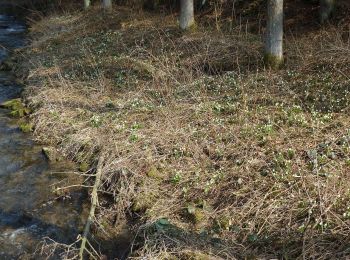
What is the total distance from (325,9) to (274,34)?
11.3 feet

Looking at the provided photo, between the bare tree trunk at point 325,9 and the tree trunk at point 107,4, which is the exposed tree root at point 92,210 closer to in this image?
the bare tree trunk at point 325,9

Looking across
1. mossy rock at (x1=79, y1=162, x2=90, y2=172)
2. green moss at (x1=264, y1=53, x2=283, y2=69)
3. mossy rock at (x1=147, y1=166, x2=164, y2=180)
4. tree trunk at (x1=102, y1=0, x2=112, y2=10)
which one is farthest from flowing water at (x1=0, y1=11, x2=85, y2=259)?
tree trunk at (x1=102, y1=0, x2=112, y2=10)

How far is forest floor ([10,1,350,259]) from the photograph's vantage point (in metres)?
6.02

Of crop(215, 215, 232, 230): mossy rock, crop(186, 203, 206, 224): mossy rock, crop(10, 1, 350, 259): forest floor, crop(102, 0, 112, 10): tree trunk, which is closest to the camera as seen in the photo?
crop(10, 1, 350, 259): forest floor

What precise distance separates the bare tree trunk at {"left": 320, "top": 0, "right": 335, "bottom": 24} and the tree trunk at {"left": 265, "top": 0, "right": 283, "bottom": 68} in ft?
10.0

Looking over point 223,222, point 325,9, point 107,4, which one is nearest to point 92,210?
point 223,222

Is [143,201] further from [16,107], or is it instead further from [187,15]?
[187,15]

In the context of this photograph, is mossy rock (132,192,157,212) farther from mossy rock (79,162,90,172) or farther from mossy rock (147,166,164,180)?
mossy rock (79,162,90,172)

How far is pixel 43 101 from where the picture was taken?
38.0ft

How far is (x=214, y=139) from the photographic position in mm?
8234

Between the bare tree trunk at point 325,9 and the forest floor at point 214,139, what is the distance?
13.2 inches

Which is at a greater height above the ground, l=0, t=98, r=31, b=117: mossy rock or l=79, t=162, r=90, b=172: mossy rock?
l=0, t=98, r=31, b=117: mossy rock

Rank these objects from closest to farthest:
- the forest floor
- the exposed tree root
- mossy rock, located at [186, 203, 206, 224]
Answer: the exposed tree root < the forest floor < mossy rock, located at [186, 203, 206, 224]

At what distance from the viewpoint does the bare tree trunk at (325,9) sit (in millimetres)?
13422
